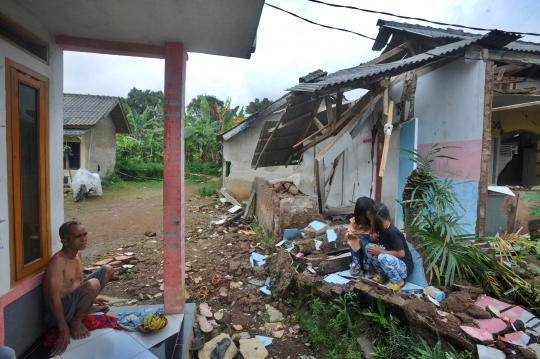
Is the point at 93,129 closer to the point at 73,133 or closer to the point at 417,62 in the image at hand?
the point at 73,133

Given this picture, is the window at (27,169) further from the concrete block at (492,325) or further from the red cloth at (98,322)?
the concrete block at (492,325)

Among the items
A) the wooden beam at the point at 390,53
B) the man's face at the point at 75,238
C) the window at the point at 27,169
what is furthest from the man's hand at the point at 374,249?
the wooden beam at the point at 390,53

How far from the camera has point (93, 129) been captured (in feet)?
51.3

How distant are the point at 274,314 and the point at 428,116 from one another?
447cm

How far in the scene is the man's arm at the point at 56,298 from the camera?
2616 mm

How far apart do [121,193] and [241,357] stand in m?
13.1

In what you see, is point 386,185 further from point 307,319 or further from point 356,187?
point 307,319

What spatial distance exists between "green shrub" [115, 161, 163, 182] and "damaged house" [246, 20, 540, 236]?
13076mm

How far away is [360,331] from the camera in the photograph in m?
3.28

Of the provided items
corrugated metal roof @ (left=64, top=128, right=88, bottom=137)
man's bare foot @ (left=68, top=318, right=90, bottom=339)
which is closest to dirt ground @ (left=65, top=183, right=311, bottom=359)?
man's bare foot @ (left=68, top=318, right=90, bottom=339)

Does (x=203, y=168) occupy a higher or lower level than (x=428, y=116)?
lower

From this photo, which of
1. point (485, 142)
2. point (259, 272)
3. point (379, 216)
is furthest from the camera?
point (259, 272)

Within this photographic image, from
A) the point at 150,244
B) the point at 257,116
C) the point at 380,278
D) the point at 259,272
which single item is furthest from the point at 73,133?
the point at 380,278

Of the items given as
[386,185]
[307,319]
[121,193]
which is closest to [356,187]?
[386,185]
